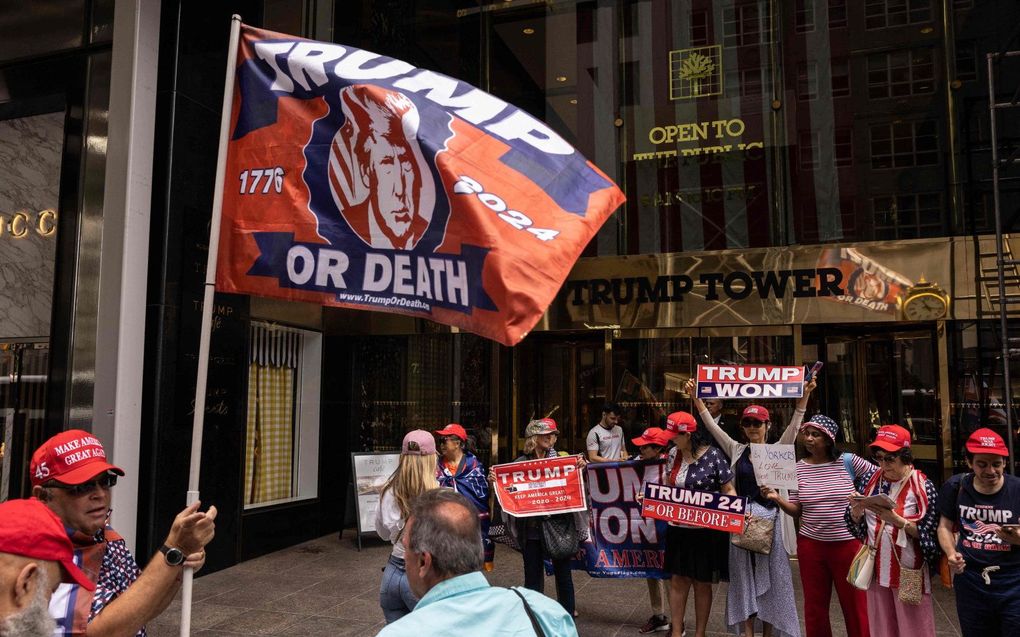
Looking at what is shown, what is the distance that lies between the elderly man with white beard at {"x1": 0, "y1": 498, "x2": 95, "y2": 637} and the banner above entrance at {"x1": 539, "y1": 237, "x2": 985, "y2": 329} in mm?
10186

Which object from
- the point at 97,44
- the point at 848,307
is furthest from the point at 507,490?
the point at 97,44

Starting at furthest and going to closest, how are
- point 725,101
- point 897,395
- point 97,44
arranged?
1. point 725,101
2. point 897,395
3. point 97,44

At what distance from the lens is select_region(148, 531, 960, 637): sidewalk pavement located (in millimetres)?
7484

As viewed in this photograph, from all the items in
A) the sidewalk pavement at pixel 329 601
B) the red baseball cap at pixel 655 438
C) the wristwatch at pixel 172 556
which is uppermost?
the red baseball cap at pixel 655 438

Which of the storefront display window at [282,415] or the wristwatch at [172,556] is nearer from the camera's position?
the wristwatch at [172,556]

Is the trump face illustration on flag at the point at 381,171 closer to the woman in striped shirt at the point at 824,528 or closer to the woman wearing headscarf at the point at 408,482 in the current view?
the woman wearing headscarf at the point at 408,482

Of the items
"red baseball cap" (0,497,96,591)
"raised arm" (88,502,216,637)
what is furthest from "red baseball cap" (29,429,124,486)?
"red baseball cap" (0,497,96,591)

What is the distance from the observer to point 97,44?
9.16m

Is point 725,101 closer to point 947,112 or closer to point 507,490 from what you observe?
point 947,112

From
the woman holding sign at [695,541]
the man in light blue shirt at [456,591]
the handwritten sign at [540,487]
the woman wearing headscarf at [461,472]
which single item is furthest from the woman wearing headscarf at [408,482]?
the man in light blue shirt at [456,591]

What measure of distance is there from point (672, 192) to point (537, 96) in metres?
2.77

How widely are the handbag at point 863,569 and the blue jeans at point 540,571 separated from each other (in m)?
2.51

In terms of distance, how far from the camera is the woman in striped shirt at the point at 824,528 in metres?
6.14

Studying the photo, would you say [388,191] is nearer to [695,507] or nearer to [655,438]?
[695,507]
